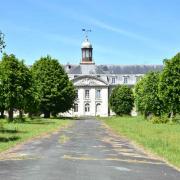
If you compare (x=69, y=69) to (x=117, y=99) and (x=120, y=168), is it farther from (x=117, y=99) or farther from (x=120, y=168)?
(x=120, y=168)

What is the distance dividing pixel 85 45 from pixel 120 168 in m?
148

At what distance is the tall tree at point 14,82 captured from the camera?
6662 centimetres

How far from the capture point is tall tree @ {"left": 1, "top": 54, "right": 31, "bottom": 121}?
219ft

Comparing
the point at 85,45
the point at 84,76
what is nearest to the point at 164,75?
the point at 84,76

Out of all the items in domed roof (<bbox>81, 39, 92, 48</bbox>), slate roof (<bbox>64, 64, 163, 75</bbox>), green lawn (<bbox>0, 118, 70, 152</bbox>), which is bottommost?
green lawn (<bbox>0, 118, 70, 152</bbox>)

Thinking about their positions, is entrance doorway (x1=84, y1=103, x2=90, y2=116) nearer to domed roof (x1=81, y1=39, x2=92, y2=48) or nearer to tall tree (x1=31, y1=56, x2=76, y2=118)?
domed roof (x1=81, y1=39, x2=92, y2=48)

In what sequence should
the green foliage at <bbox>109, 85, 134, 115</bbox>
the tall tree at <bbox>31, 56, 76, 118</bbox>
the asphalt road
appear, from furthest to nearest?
the green foliage at <bbox>109, 85, 134, 115</bbox> → the tall tree at <bbox>31, 56, 76, 118</bbox> → the asphalt road

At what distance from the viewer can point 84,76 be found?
152 meters

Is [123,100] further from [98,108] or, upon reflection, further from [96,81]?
[98,108]

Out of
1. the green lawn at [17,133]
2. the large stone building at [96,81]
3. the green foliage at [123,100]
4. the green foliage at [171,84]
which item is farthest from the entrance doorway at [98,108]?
the green lawn at [17,133]

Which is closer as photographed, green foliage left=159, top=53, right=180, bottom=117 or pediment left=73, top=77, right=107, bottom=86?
green foliage left=159, top=53, right=180, bottom=117

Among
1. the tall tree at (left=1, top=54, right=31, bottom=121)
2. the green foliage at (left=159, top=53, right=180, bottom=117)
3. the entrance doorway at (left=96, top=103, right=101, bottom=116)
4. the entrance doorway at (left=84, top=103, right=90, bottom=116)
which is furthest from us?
the entrance doorway at (left=96, top=103, right=101, bottom=116)

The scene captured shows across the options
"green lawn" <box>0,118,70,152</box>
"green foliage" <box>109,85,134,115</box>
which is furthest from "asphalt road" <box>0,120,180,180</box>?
"green foliage" <box>109,85,134,115</box>

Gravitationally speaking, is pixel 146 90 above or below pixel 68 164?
above
